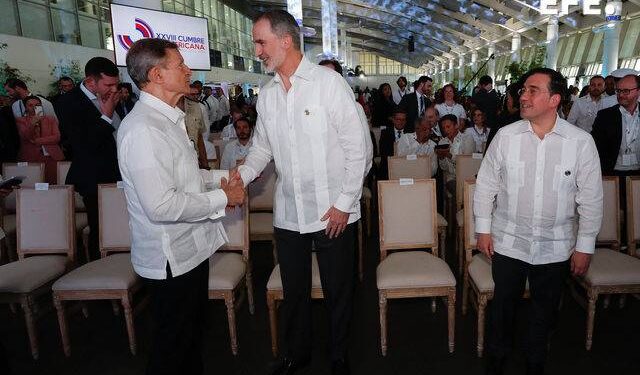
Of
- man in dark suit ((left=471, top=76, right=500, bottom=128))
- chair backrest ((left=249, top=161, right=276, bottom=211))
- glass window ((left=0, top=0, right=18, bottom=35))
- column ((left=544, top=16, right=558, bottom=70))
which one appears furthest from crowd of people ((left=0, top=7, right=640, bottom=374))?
column ((left=544, top=16, right=558, bottom=70))

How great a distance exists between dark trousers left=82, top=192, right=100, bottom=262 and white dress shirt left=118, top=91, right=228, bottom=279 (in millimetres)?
1525

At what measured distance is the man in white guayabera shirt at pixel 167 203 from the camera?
1.43 meters

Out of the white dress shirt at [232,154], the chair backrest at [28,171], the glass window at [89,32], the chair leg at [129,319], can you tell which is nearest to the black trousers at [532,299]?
the chair leg at [129,319]

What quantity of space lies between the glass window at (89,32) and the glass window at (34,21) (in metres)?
1.15

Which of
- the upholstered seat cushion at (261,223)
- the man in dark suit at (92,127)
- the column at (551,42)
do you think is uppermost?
the column at (551,42)

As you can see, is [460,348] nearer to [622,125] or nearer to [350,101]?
[350,101]

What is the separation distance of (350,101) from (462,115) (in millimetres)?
5046

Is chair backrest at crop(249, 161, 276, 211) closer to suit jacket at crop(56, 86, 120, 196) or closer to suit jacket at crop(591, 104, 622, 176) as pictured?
suit jacket at crop(56, 86, 120, 196)

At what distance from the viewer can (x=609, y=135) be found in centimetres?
327

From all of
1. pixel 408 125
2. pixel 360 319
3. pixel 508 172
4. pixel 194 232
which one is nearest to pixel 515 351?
pixel 360 319

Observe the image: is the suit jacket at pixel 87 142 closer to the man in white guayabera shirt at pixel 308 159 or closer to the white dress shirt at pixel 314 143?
the man in white guayabera shirt at pixel 308 159

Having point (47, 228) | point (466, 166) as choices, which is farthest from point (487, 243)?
point (47, 228)

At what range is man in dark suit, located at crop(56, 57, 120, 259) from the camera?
2406mm

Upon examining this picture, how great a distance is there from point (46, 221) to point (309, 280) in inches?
72.4
